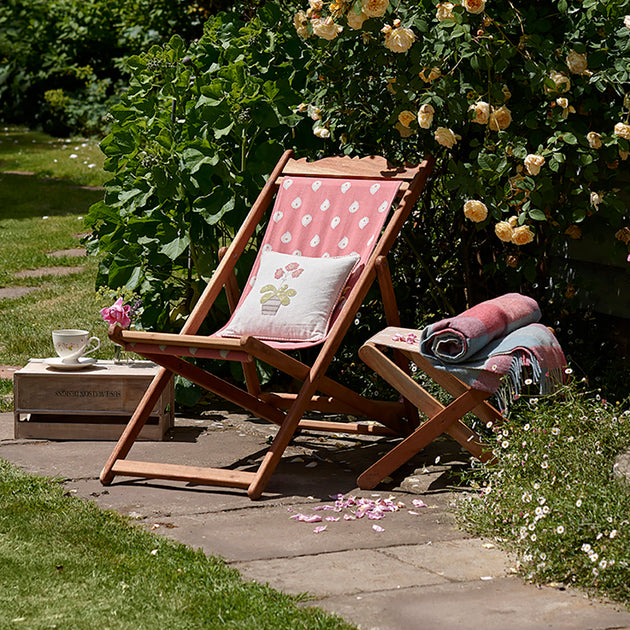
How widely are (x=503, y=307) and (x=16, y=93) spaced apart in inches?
477

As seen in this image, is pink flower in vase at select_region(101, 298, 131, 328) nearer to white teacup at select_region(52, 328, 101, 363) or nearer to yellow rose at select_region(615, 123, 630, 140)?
white teacup at select_region(52, 328, 101, 363)

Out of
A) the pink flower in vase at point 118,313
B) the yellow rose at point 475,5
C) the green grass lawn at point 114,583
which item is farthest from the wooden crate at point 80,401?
the yellow rose at point 475,5

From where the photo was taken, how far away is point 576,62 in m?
3.79

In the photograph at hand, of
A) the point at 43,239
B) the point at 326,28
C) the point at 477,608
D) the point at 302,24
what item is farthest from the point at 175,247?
the point at 43,239

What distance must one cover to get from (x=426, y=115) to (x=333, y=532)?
1564 millimetres

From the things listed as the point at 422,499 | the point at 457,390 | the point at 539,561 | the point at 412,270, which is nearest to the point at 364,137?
the point at 412,270

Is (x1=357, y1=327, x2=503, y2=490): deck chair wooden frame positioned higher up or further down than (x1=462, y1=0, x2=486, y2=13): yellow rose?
further down

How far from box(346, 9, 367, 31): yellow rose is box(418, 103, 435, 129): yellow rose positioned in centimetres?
40

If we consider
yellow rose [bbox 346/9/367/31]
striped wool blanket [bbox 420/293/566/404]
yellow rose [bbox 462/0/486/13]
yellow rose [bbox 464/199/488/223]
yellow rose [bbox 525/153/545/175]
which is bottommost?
striped wool blanket [bbox 420/293/566/404]

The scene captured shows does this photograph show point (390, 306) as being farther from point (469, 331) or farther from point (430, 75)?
point (430, 75)

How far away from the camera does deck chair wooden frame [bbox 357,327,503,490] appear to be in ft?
11.9

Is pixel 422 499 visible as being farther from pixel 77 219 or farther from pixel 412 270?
pixel 77 219

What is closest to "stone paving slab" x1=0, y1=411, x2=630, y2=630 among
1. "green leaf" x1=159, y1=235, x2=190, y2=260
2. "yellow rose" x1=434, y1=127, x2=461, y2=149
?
"green leaf" x1=159, y1=235, x2=190, y2=260

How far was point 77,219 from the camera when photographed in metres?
9.28
